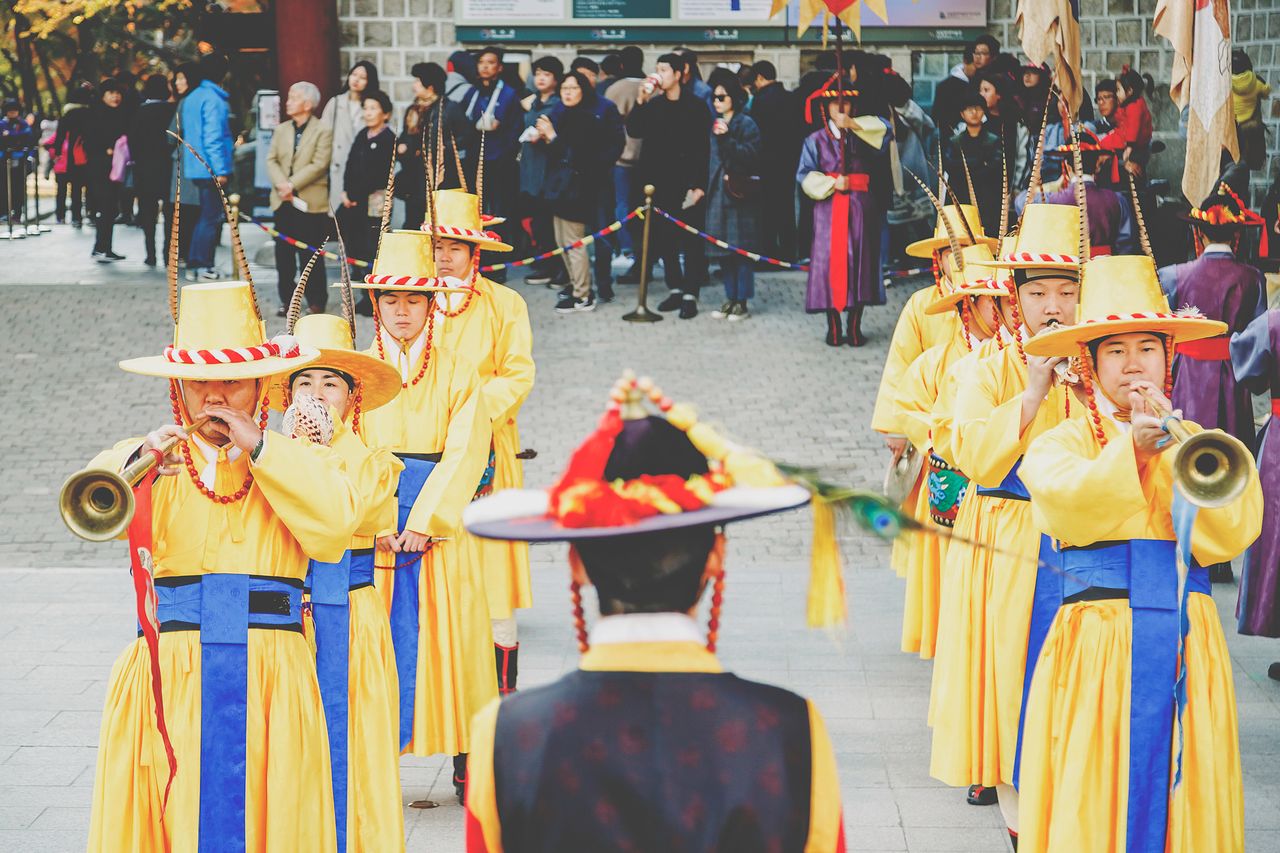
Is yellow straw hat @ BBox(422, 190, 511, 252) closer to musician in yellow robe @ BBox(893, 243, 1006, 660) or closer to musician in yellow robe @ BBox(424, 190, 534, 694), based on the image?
musician in yellow robe @ BBox(424, 190, 534, 694)

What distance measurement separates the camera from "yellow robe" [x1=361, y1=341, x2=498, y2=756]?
591 centimetres

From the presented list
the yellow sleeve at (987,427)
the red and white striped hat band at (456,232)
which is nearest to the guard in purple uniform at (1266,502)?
the yellow sleeve at (987,427)

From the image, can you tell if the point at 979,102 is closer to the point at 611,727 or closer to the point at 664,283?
the point at 664,283

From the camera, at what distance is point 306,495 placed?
167 inches

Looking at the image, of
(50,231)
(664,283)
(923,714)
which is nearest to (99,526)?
(923,714)

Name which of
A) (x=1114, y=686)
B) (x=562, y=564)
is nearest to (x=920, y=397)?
(x=1114, y=686)

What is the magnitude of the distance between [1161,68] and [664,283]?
18.1 ft

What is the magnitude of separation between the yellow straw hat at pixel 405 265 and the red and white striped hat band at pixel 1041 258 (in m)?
2.02

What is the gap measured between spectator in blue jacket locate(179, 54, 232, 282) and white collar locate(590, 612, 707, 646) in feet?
38.9

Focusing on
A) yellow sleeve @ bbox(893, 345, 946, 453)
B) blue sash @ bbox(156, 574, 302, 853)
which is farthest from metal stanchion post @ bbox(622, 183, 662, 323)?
blue sash @ bbox(156, 574, 302, 853)

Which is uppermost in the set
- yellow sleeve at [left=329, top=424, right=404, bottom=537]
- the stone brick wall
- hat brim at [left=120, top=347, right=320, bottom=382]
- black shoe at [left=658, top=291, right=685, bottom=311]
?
the stone brick wall

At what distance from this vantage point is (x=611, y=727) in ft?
8.58

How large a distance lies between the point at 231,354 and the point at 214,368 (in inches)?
3.5

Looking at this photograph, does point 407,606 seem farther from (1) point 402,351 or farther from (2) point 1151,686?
(2) point 1151,686
